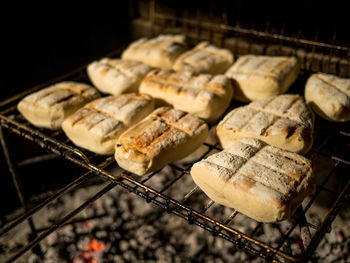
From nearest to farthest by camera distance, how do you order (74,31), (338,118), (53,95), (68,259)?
(338,118) → (53,95) → (68,259) → (74,31)

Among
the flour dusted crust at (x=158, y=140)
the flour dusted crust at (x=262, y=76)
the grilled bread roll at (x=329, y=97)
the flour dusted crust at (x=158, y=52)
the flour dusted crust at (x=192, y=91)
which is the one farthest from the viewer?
the flour dusted crust at (x=158, y=52)

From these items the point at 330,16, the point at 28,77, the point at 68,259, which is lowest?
the point at 68,259

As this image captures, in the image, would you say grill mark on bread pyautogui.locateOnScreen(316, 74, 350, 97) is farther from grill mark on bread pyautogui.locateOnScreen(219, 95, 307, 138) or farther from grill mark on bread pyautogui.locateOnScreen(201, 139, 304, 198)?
grill mark on bread pyautogui.locateOnScreen(201, 139, 304, 198)

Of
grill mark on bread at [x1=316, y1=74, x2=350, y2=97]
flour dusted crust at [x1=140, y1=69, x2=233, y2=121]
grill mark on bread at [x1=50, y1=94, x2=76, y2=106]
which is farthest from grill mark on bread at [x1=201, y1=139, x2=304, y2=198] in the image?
grill mark on bread at [x1=50, y1=94, x2=76, y2=106]

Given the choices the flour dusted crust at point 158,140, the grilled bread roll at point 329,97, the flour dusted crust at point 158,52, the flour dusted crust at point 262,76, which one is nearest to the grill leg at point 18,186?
the flour dusted crust at point 158,140

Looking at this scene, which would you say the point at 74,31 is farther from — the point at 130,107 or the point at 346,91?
the point at 346,91

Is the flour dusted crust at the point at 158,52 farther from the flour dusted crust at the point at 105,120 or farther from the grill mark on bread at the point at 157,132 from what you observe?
the grill mark on bread at the point at 157,132

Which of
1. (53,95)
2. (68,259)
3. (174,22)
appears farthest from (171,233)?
(174,22)
